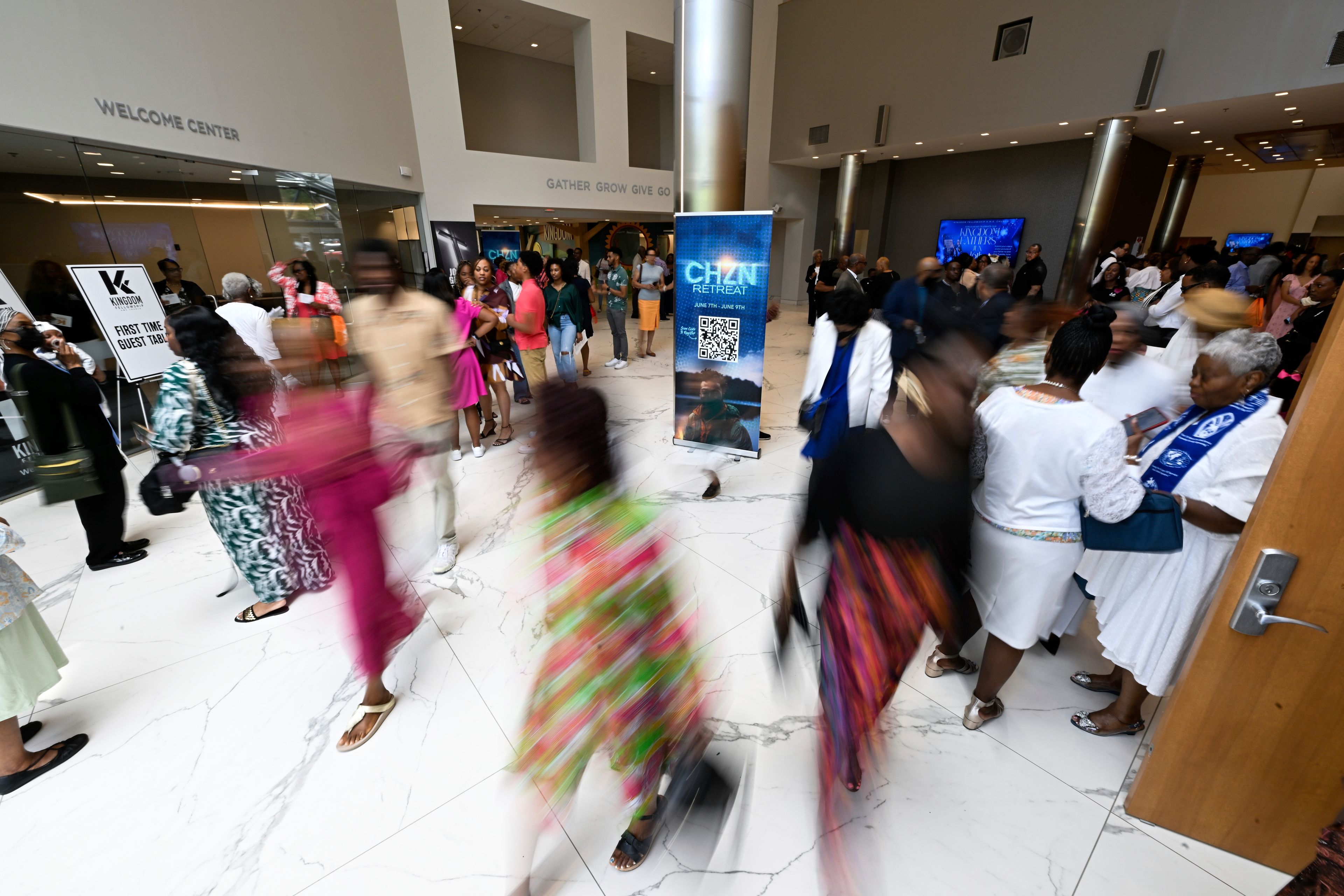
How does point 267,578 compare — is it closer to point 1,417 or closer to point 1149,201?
point 1,417

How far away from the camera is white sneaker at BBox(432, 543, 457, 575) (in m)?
Answer: 3.12

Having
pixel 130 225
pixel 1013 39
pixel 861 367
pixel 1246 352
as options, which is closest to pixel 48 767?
Answer: pixel 861 367

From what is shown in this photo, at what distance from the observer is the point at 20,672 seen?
183 centimetres

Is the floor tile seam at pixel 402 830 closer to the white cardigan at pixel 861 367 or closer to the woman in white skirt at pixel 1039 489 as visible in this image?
the woman in white skirt at pixel 1039 489

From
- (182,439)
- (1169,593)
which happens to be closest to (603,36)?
(182,439)

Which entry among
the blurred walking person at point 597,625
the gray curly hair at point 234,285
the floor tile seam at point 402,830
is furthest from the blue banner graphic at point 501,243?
the blurred walking person at point 597,625

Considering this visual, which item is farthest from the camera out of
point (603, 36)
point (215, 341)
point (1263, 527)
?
point (603, 36)

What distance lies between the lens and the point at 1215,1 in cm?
737

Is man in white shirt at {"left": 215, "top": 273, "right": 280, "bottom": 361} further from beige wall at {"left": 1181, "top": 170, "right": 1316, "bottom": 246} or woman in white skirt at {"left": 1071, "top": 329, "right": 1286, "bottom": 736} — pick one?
beige wall at {"left": 1181, "top": 170, "right": 1316, "bottom": 246}

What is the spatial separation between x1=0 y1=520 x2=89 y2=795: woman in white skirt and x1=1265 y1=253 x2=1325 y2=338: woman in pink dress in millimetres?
9953

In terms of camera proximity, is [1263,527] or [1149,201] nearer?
[1263,527]

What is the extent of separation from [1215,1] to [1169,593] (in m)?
10.6

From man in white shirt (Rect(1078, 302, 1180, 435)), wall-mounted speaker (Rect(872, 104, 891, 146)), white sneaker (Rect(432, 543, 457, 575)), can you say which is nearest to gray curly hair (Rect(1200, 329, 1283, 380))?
man in white shirt (Rect(1078, 302, 1180, 435))

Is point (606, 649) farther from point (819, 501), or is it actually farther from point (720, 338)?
point (720, 338)
